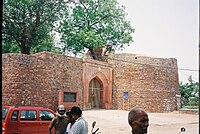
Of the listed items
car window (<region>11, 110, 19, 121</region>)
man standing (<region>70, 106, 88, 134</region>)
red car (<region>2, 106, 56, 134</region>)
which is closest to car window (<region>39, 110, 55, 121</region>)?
red car (<region>2, 106, 56, 134</region>)

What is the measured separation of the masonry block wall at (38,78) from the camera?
9141 millimetres

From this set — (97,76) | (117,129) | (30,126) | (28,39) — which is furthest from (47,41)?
(30,126)

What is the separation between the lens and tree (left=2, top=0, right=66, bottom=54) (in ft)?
36.9

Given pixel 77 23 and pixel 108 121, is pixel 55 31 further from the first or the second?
pixel 108 121

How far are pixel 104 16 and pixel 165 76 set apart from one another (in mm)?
4247

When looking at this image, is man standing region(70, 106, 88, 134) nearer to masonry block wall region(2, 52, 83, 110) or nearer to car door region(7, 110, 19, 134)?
car door region(7, 110, 19, 134)

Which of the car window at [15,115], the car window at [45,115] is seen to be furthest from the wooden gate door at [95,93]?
the car window at [15,115]

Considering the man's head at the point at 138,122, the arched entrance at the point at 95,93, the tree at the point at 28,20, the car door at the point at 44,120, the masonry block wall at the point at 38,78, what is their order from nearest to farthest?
1. the man's head at the point at 138,122
2. the car door at the point at 44,120
3. the masonry block wall at the point at 38,78
4. the tree at the point at 28,20
5. the arched entrance at the point at 95,93

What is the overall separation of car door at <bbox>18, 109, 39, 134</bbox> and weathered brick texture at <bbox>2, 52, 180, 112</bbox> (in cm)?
275

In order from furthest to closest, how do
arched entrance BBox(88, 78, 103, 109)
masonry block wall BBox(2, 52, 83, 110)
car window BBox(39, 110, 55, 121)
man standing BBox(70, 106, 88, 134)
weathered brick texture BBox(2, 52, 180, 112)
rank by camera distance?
arched entrance BBox(88, 78, 103, 109), weathered brick texture BBox(2, 52, 180, 112), masonry block wall BBox(2, 52, 83, 110), car window BBox(39, 110, 55, 121), man standing BBox(70, 106, 88, 134)

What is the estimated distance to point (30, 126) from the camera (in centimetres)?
482

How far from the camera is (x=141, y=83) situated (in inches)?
508

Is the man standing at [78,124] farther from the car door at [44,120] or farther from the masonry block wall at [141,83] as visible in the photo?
the masonry block wall at [141,83]

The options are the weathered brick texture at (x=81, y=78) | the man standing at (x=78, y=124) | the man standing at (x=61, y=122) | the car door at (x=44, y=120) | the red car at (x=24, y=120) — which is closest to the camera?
the man standing at (x=78, y=124)
